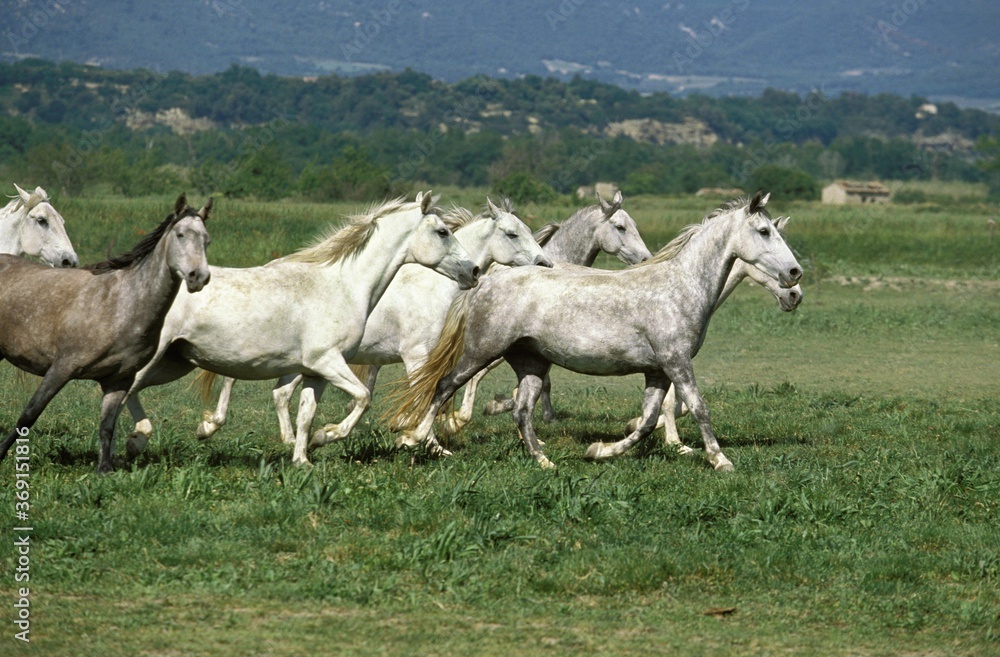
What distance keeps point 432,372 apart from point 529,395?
2.73ft

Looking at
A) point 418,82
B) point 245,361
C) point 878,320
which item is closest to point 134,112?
point 418,82

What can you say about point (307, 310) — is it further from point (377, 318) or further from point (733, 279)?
point (733, 279)

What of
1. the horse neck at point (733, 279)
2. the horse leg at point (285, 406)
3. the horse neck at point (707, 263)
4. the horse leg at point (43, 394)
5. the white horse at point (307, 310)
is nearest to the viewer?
the horse leg at point (43, 394)

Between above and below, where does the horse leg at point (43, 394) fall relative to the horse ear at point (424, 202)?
below

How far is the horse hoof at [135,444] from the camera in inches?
344

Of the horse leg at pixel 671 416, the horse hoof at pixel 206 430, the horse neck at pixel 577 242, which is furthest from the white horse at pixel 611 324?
the horse neck at pixel 577 242

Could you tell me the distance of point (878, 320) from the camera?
73.0 feet

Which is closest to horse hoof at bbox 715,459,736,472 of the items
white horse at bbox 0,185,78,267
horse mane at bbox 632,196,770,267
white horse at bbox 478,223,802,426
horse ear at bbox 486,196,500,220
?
white horse at bbox 478,223,802,426

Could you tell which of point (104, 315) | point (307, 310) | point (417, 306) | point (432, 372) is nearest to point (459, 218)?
point (417, 306)

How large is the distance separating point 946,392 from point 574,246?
4927mm

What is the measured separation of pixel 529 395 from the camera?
32.2 ft

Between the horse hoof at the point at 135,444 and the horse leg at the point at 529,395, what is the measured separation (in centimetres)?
275

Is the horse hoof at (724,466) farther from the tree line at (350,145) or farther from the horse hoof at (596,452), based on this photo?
the tree line at (350,145)

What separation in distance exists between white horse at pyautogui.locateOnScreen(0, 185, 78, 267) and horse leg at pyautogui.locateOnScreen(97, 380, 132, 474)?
13.4ft
